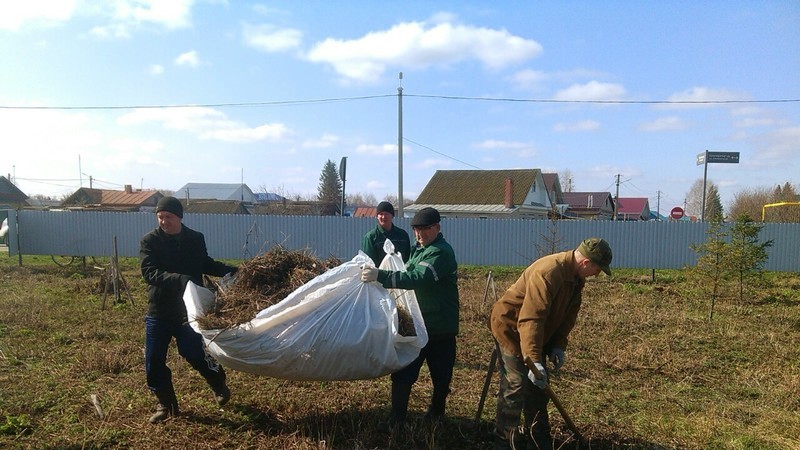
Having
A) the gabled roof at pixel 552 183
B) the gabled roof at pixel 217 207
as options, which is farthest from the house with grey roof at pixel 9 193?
the gabled roof at pixel 552 183

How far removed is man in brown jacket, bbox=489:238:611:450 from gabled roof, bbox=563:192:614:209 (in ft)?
134

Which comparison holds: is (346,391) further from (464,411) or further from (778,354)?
(778,354)

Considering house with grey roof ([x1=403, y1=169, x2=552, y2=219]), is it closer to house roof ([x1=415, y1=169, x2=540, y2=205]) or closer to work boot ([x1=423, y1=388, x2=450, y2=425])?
house roof ([x1=415, y1=169, x2=540, y2=205])

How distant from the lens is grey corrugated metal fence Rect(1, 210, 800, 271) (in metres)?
15.0

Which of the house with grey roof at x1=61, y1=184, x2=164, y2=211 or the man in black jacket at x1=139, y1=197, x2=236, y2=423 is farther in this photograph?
the house with grey roof at x1=61, y1=184, x2=164, y2=211

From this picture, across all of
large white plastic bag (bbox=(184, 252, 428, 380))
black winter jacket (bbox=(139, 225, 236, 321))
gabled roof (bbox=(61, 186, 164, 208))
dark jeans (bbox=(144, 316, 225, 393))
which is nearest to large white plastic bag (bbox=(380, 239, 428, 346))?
large white plastic bag (bbox=(184, 252, 428, 380))

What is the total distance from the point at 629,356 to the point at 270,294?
12.7 ft

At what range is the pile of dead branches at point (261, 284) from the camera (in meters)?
3.20

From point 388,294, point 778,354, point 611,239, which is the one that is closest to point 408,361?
point 388,294

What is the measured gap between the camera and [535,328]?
2.98 meters

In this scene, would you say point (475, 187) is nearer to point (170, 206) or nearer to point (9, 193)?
point (170, 206)

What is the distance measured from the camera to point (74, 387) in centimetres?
441

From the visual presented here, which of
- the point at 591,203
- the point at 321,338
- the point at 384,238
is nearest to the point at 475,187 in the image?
the point at 591,203

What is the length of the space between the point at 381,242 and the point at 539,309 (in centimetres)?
227
